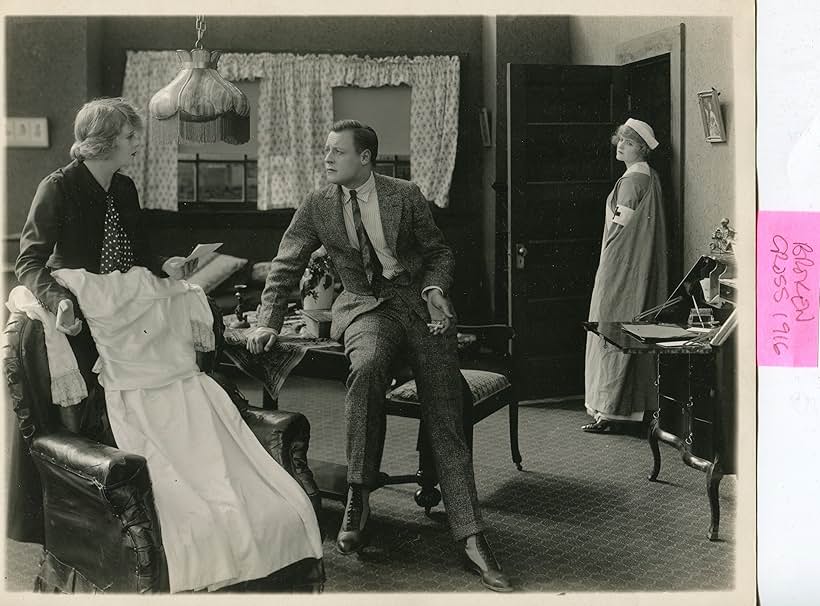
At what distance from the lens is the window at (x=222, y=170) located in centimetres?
650

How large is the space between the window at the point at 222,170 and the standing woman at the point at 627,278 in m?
2.68

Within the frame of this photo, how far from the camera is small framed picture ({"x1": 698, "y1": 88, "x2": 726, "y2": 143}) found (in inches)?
126

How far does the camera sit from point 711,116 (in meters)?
3.32

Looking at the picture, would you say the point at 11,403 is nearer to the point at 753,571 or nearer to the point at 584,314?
the point at 753,571

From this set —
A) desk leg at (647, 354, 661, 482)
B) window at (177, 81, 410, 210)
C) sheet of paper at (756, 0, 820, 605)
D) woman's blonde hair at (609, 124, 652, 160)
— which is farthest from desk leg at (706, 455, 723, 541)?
window at (177, 81, 410, 210)

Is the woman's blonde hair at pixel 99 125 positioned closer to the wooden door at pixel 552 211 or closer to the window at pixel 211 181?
the wooden door at pixel 552 211

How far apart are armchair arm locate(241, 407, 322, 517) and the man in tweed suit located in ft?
1.33

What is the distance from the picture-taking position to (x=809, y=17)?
2693 mm

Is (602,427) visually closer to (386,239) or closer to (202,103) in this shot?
(386,239)

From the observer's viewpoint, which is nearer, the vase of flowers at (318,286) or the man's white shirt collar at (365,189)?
the man's white shirt collar at (365,189)

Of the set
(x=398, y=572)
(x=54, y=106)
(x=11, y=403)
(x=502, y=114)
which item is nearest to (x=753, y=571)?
(x=398, y=572)

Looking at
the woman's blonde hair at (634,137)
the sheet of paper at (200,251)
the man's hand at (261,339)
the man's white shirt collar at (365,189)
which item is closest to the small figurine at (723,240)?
the woman's blonde hair at (634,137)

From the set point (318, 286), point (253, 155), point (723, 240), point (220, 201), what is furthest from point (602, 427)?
point (220, 201)

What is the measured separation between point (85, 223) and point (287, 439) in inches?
35.2
